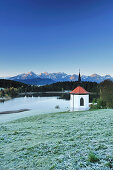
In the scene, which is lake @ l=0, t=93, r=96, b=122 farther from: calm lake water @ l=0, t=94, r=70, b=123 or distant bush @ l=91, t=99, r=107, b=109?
distant bush @ l=91, t=99, r=107, b=109

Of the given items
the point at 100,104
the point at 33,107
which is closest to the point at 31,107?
the point at 33,107

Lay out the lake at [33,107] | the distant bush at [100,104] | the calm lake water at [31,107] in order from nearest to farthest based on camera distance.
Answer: the calm lake water at [31,107], the lake at [33,107], the distant bush at [100,104]

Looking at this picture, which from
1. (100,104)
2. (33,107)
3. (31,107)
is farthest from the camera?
(31,107)

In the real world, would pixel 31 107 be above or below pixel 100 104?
below

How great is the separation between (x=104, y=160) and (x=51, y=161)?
267cm

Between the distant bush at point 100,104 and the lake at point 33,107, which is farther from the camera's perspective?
the distant bush at point 100,104

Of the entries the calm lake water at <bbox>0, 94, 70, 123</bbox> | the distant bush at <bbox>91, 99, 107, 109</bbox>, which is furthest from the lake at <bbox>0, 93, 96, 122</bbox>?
the distant bush at <bbox>91, 99, 107, 109</bbox>

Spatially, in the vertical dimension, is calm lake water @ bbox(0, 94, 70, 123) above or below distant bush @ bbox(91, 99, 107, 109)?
below

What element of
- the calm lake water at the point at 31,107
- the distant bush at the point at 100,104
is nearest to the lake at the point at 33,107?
the calm lake water at the point at 31,107

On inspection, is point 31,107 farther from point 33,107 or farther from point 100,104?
point 100,104

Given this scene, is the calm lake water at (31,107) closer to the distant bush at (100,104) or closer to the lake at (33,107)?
the lake at (33,107)

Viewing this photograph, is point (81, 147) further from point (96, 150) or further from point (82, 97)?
point (82, 97)

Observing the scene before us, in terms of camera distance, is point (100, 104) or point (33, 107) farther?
point (33, 107)

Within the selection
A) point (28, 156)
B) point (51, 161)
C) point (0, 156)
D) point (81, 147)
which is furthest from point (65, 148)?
point (0, 156)
